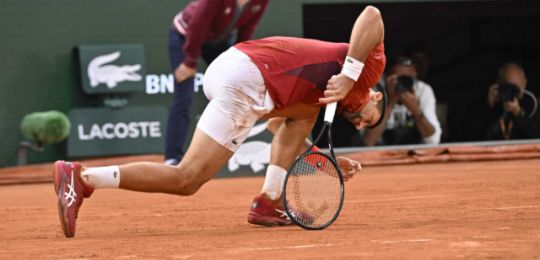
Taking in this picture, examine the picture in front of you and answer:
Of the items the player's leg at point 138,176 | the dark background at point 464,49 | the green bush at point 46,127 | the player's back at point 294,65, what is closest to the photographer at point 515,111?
the dark background at point 464,49

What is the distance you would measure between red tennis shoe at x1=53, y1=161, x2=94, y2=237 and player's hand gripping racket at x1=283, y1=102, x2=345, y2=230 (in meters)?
1.07

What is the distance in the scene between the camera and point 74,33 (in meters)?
11.0

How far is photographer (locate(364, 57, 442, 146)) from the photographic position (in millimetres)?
12367

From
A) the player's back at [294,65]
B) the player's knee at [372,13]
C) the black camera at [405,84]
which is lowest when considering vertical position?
the black camera at [405,84]

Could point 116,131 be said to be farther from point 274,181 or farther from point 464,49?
point 464,49

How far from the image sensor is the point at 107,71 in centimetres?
1092

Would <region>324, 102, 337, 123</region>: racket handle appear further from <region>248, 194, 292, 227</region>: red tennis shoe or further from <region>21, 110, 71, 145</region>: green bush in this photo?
<region>21, 110, 71, 145</region>: green bush

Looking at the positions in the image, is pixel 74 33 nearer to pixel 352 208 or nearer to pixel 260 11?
pixel 260 11

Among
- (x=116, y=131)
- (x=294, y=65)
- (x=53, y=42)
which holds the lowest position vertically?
(x=116, y=131)

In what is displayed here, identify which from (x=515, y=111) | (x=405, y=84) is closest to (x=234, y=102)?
(x=405, y=84)

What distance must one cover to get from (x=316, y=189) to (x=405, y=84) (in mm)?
A: 6565

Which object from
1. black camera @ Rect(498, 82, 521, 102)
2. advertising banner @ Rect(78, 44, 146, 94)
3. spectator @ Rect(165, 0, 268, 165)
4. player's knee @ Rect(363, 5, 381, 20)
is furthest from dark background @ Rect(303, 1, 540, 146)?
player's knee @ Rect(363, 5, 381, 20)

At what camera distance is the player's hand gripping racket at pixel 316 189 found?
6.01m

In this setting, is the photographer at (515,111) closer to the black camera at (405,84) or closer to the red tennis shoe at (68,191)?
the black camera at (405,84)
